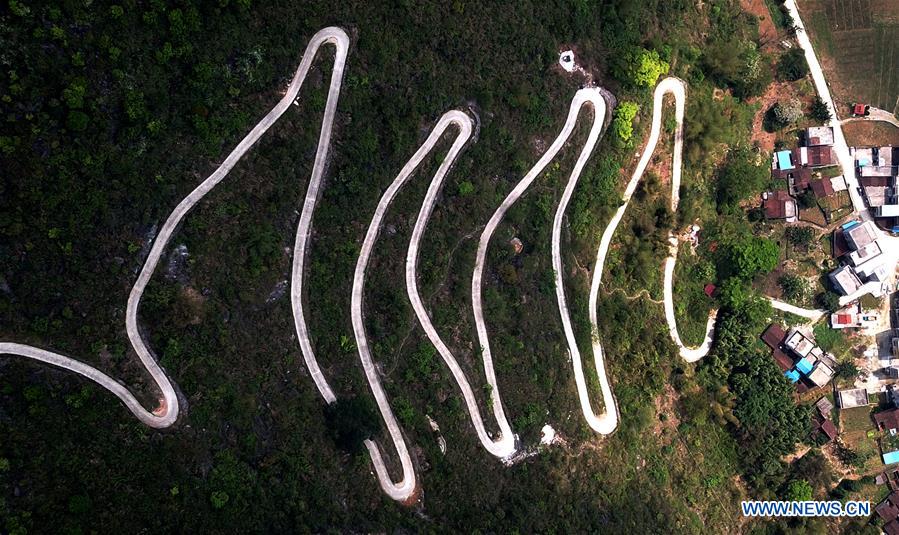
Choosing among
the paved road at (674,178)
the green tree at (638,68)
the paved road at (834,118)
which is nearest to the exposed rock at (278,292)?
the green tree at (638,68)

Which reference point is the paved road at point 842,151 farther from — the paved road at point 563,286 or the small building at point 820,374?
the paved road at point 563,286

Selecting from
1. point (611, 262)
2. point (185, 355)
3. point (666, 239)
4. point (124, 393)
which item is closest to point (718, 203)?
point (666, 239)

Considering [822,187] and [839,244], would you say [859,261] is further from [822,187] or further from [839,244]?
[822,187]

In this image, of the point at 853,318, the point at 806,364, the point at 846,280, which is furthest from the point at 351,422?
the point at 853,318

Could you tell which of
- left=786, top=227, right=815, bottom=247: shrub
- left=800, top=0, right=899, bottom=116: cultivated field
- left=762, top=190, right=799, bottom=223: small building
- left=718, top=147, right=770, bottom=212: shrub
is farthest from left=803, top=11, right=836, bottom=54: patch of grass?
left=786, top=227, right=815, bottom=247: shrub

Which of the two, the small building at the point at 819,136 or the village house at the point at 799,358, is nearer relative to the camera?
the village house at the point at 799,358

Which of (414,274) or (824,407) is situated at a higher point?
(414,274)

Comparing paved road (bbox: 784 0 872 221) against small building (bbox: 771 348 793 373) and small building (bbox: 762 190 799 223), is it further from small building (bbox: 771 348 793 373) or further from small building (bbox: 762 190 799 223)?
small building (bbox: 771 348 793 373)
